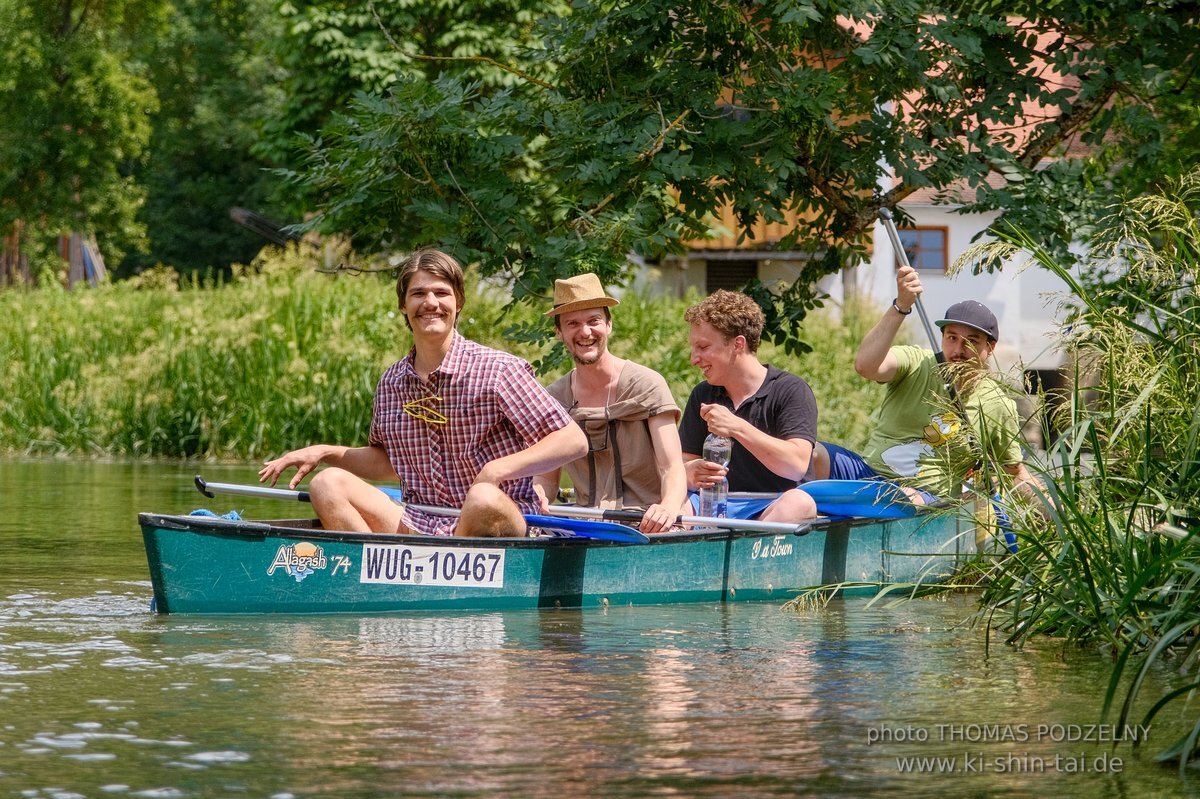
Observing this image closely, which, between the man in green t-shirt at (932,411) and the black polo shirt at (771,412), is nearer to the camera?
the man in green t-shirt at (932,411)

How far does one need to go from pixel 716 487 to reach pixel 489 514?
1403 millimetres

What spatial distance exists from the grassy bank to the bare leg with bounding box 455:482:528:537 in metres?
A: 9.51

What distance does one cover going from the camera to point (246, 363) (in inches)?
723

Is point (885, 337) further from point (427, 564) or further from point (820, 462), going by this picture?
point (427, 564)

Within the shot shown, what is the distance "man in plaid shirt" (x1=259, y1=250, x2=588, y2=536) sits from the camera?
7418mm

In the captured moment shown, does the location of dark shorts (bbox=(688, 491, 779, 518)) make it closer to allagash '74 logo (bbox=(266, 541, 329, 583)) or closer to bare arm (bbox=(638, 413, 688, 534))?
bare arm (bbox=(638, 413, 688, 534))

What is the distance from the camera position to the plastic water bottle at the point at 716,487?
8.42m

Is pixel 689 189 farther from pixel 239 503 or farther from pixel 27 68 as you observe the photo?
pixel 27 68

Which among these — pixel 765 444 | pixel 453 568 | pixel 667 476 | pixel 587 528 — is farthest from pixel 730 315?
pixel 453 568

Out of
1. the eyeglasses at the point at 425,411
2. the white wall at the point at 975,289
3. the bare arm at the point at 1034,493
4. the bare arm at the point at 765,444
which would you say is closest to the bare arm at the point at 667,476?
the bare arm at the point at 765,444

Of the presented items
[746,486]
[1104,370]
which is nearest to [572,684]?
[1104,370]

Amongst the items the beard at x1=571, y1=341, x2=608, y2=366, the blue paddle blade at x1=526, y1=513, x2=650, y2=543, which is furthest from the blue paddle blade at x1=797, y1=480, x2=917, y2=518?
the beard at x1=571, y1=341, x2=608, y2=366

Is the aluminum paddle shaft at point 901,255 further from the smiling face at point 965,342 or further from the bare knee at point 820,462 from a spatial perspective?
the bare knee at point 820,462

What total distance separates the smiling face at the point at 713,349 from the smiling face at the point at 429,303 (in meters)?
1.55
